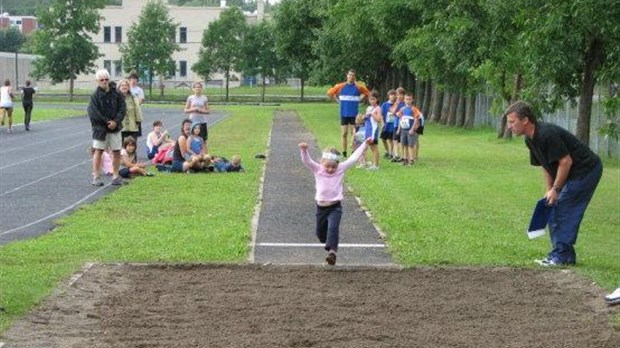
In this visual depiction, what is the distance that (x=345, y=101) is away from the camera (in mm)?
27172

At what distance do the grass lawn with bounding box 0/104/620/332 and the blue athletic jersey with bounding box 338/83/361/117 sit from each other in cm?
149

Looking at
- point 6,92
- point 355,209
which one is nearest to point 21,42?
point 6,92

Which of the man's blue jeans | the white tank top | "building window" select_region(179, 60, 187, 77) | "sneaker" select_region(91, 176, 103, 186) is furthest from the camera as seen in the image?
"building window" select_region(179, 60, 187, 77)

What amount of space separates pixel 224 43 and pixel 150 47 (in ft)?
22.4

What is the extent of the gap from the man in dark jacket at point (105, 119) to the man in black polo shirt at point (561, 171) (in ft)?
34.5

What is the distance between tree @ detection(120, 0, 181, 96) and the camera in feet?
331

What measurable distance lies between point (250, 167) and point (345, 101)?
2.79 meters

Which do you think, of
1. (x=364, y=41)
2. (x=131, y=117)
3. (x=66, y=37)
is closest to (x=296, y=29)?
(x=364, y=41)

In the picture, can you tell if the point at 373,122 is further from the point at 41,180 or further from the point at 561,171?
the point at 561,171

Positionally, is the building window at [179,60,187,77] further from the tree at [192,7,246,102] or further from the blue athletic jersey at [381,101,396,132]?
the blue athletic jersey at [381,101,396,132]

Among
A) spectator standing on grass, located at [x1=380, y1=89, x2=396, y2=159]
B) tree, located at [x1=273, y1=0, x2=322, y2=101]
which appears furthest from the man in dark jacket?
tree, located at [x1=273, y1=0, x2=322, y2=101]

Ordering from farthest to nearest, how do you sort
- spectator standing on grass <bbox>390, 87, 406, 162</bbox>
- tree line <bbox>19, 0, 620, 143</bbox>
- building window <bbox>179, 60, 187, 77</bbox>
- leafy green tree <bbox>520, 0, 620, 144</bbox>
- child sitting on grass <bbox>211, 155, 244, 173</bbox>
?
1. building window <bbox>179, 60, 187, 77</bbox>
2. spectator standing on grass <bbox>390, 87, 406, 162</bbox>
3. child sitting on grass <bbox>211, 155, 244, 173</bbox>
4. tree line <bbox>19, 0, 620, 143</bbox>
5. leafy green tree <bbox>520, 0, 620, 144</bbox>

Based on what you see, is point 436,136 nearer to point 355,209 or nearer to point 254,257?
point 355,209

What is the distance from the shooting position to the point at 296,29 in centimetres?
7412
